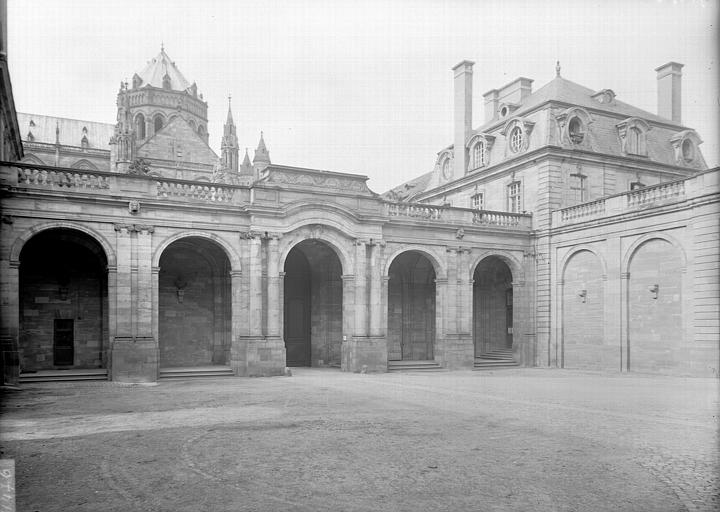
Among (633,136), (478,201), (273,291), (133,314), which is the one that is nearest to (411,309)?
(478,201)

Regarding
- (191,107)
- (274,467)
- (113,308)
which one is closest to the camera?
(274,467)

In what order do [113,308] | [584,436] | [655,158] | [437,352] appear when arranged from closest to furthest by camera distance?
[584,436]
[113,308]
[437,352]
[655,158]

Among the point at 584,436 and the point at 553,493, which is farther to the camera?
the point at 584,436

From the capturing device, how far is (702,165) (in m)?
33.6

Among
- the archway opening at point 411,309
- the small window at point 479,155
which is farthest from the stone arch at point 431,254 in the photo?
the small window at point 479,155

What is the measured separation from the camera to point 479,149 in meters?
34.4

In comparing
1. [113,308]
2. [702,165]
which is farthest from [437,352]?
[702,165]

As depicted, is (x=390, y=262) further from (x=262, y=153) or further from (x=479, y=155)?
(x=262, y=153)

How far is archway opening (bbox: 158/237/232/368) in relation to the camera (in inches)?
997

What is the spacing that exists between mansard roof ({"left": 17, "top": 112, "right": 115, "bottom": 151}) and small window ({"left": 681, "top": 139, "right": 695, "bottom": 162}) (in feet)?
167

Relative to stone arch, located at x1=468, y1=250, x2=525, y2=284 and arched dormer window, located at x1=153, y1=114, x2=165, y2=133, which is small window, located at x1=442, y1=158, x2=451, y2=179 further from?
arched dormer window, located at x1=153, y1=114, x2=165, y2=133

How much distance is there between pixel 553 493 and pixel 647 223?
19126 millimetres

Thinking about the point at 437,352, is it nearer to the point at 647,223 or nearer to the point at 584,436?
the point at 647,223

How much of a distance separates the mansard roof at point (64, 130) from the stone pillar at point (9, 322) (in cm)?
4208
